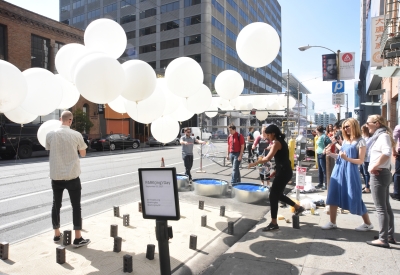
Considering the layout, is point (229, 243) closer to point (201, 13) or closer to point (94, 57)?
point (94, 57)

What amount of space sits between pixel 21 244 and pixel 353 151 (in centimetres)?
511

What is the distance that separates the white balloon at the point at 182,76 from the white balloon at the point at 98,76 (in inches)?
68.3

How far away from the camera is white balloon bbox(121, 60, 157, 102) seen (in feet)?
14.0

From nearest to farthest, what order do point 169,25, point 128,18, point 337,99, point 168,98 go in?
1. point 168,98
2. point 337,99
3. point 169,25
4. point 128,18

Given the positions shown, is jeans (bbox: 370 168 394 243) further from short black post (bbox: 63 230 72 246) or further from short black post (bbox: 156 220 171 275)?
short black post (bbox: 63 230 72 246)

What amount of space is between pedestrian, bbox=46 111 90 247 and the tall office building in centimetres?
4217

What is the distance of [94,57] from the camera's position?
12.3 ft

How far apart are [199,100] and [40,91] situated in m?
3.71

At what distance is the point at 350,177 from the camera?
4.40 m

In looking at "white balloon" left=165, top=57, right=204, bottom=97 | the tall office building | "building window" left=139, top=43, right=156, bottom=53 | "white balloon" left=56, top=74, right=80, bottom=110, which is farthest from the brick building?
"building window" left=139, top=43, right=156, bottom=53

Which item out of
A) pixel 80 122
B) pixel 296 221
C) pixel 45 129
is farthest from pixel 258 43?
pixel 80 122

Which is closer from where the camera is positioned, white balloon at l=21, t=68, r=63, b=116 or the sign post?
the sign post

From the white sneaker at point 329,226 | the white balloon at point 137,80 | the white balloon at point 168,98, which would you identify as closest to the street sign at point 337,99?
the white balloon at point 168,98

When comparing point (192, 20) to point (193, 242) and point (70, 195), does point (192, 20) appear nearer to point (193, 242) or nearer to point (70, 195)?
point (70, 195)
